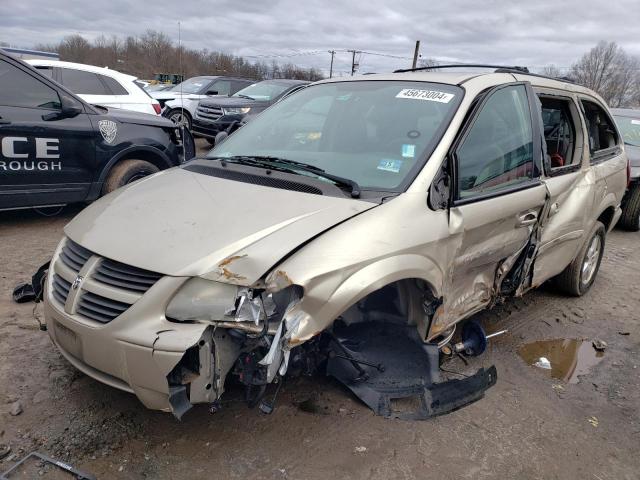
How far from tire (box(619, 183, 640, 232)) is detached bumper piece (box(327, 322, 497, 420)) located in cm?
624

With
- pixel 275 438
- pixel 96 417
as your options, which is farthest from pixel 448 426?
pixel 96 417

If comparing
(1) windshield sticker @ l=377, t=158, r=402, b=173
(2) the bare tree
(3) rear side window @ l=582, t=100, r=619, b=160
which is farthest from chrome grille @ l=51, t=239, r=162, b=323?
(2) the bare tree

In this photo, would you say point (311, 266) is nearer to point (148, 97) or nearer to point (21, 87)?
point (21, 87)

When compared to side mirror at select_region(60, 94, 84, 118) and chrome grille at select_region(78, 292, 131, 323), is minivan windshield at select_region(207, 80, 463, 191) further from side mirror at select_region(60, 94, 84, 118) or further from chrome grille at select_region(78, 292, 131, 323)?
side mirror at select_region(60, 94, 84, 118)

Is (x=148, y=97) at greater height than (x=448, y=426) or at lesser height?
greater

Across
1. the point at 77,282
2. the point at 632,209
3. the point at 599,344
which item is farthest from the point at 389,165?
the point at 632,209

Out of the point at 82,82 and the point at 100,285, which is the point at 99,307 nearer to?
the point at 100,285

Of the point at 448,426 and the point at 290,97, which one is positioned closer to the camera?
the point at 448,426

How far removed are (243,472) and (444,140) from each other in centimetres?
198

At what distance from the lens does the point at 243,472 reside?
2404 millimetres

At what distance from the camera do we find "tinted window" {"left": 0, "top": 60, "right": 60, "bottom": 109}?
5207mm

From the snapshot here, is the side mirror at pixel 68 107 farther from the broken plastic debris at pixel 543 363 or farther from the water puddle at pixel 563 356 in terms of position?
the broken plastic debris at pixel 543 363

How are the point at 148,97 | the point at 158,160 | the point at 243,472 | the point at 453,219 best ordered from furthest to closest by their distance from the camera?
1. the point at 148,97
2. the point at 158,160
3. the point at 453,219
4. the point at 243,472

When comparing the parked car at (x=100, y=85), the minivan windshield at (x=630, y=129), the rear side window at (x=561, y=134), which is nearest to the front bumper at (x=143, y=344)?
the rear side window at (x=561, y=134)
